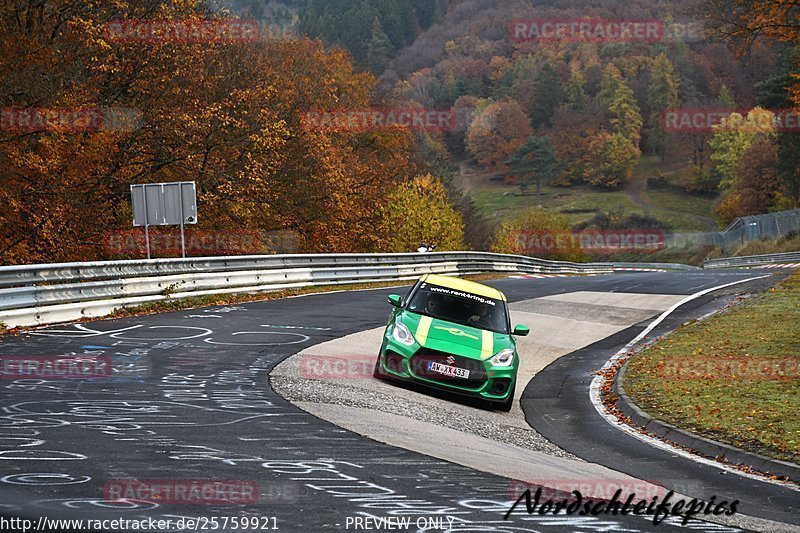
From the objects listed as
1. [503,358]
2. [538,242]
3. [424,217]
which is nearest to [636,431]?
[503,358]

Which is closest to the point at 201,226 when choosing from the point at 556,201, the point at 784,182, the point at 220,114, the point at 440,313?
the point at 220,114

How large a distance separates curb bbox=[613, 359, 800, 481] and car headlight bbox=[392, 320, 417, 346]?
10.1 ft

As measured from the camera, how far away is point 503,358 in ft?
42.1

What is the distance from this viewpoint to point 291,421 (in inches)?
383

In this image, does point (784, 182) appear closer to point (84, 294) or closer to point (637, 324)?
point (637, 324)

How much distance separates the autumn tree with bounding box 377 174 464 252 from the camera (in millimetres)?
77062

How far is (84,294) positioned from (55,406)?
9.02 meters

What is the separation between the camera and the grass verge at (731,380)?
36.0 ft
